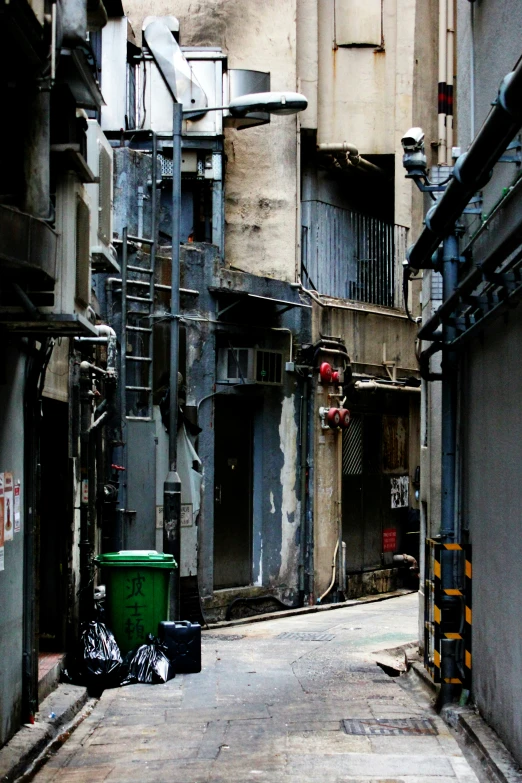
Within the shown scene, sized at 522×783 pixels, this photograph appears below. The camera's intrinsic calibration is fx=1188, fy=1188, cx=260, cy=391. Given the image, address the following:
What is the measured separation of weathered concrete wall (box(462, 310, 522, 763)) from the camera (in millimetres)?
8531

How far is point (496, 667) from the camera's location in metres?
9.23

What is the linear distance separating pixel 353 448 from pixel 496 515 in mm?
12173

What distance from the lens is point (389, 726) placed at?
10188 mm

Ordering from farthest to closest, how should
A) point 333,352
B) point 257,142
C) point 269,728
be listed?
point 257,142, point 333,352, point 269,728

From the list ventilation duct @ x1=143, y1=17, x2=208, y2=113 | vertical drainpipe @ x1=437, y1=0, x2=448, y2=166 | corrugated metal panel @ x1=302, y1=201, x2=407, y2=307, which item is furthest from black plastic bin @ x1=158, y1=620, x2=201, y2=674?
ventilation duct @ x1=143, y1=17, x2=208, y2=113

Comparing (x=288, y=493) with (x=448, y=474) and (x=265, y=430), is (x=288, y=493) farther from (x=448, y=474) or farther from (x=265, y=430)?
(x=448, y=474)

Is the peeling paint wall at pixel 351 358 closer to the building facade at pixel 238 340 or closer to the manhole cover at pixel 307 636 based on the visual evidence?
the building facade at pixel 238 340

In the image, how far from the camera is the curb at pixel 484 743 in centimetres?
799

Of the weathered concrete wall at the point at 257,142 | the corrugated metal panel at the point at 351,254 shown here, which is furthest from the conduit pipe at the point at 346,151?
the weathered concrete wall at the point at 257,142

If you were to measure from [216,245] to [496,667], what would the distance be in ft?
36.3

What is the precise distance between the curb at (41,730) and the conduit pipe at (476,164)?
531 centimetres

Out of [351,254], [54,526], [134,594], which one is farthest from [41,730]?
[351,254]

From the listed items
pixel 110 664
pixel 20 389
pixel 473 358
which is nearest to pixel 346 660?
pixel 110 664

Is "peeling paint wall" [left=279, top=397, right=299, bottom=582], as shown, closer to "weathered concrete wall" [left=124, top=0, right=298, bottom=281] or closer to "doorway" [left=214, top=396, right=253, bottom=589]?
"doorway" [left=214, top=396, right=253, bottom=589]
